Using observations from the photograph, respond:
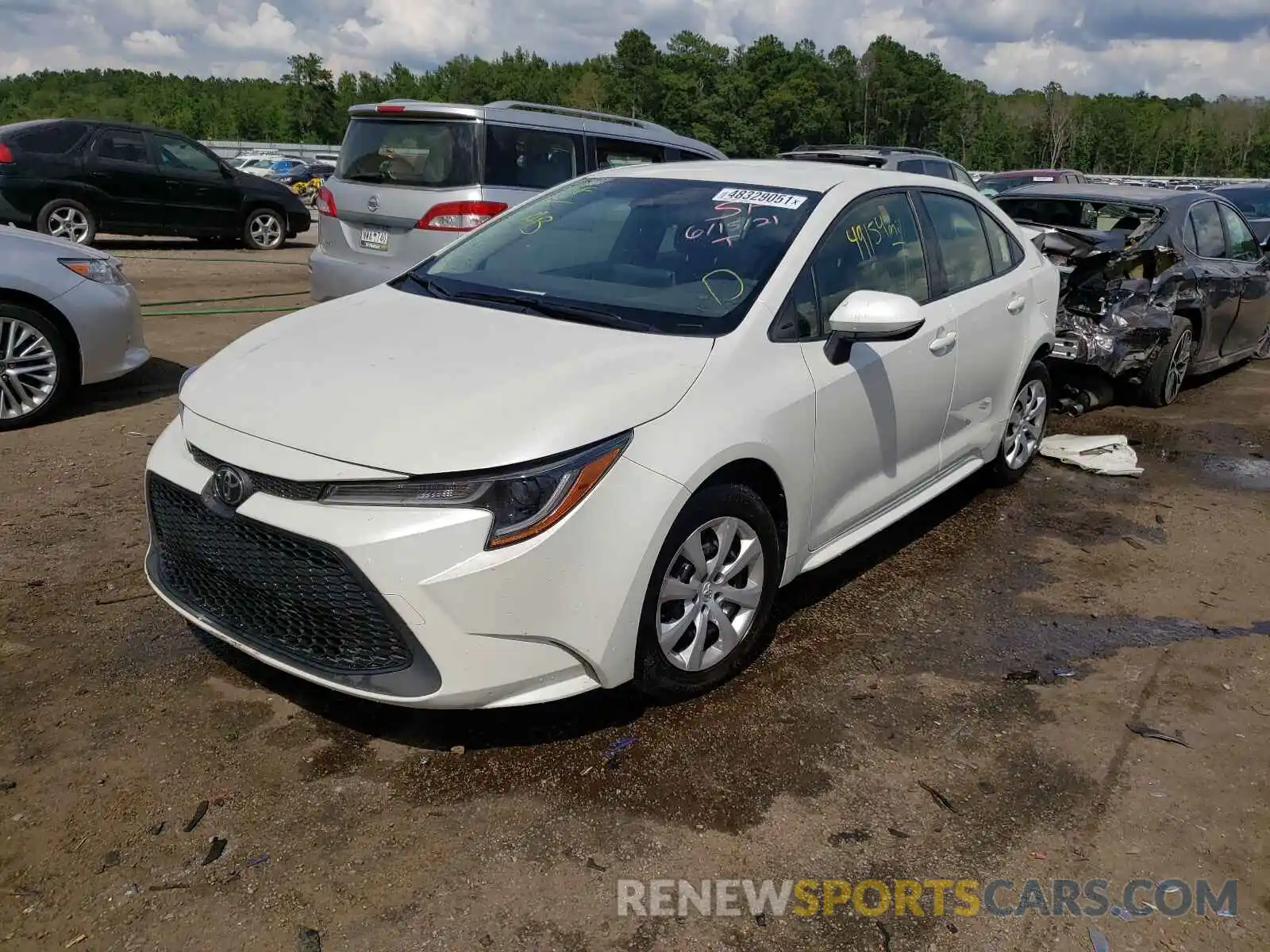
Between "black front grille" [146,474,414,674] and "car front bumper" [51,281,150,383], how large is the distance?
3.55 m

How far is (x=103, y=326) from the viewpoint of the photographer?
6332 millimetres

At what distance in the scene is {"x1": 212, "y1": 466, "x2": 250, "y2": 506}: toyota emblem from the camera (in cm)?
294

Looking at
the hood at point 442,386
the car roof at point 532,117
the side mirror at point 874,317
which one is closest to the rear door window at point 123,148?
the car roof at point 532,117

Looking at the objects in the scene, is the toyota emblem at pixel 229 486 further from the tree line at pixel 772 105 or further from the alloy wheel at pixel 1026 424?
the tree line at pixel 772 105

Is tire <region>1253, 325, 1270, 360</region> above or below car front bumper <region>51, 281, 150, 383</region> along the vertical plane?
below

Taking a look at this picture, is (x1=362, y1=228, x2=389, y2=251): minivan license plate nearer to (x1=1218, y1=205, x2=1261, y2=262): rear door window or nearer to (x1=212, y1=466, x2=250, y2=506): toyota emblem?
(x1=212, y1=466, x2=250, y2=506): toyota emblem

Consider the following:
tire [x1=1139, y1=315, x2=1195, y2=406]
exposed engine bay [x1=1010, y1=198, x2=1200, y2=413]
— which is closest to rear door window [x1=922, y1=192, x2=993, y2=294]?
exposed engine bay [x1=1010, y1=198, x2=1200, y2=413]

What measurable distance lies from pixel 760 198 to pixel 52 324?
436cm

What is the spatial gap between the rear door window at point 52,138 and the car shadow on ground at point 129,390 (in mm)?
7316

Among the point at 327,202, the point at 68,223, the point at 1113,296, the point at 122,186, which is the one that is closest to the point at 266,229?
the point at 122,186

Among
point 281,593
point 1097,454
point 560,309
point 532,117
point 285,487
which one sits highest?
point 532,117

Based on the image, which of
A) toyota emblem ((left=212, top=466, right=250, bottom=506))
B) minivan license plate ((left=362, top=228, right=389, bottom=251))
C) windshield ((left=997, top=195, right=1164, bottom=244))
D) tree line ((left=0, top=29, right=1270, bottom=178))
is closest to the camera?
toyota emblem ((left=212, top=466, right=250, bottom=506))

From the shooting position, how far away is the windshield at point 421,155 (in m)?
7.83

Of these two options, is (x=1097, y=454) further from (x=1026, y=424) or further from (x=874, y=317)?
(x=874, y=317)
